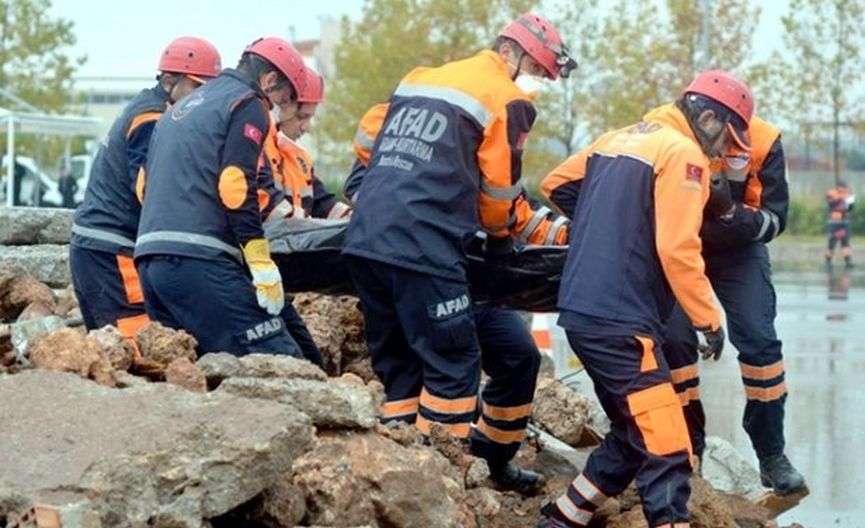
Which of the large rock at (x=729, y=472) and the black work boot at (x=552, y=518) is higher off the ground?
the black work boot at (x=552, y=518)

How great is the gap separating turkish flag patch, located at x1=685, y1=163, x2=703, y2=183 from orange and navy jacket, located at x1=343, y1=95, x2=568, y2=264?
0.96m

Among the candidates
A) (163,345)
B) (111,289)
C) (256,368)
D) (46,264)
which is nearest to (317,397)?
(256,368)

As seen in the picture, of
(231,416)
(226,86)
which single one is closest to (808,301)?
(226,86)

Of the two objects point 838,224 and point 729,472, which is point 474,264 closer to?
point 729,472

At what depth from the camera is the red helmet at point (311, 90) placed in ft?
23.3

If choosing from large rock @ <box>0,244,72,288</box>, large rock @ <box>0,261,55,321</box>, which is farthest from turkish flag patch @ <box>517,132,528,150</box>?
large rock @ <box>0,244,72,288</box>

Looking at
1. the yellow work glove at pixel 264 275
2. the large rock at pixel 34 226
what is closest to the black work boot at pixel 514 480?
the yellow work glove at pixel 264 275

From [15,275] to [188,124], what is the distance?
2.47 metres

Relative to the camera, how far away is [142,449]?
470 centimetres

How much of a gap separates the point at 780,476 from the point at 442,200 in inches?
89.6

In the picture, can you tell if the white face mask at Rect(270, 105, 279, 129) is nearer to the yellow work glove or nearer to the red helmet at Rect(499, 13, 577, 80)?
the yellow work glove

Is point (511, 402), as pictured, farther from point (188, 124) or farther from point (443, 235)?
point (188, 124)

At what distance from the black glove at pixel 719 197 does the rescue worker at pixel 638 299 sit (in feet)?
3.20

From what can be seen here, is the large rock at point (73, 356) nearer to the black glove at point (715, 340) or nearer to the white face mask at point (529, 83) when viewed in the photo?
the white face mask at point (529, 83)
